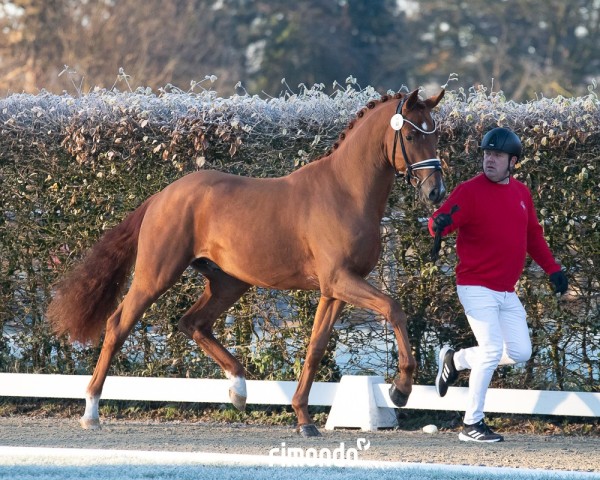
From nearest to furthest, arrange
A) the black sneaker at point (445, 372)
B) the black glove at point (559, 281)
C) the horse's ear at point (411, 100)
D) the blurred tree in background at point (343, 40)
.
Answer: the horse's ear at point (411, 100), the black glove at point (559, 281), the black sneaker at point (445, 372), the blurred tree in background at point (343, 40)

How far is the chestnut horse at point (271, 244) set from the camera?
6336 mm

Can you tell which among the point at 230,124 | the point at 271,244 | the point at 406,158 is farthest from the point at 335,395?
the point at 230,124

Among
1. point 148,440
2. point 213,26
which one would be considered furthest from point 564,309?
point 213,26

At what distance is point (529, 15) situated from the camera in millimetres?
44625

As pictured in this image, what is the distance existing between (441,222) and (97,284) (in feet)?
8.50

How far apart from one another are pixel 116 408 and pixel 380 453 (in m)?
2.60

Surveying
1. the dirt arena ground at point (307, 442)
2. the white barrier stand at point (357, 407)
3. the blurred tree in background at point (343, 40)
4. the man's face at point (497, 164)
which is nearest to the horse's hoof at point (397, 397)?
the dirt arena ground at point (307, 442)

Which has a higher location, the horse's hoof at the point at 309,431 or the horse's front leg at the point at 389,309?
the horse's front leg at the point at 389,309

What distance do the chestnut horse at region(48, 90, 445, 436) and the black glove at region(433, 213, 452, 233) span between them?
0.40ft

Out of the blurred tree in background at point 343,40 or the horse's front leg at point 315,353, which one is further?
the blurred tree in background at point 343,40

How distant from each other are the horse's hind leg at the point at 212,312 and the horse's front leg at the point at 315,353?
511 millimetres

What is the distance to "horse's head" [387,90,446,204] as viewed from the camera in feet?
20.2

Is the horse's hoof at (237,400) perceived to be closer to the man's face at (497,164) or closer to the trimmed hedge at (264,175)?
the trimmed hedge at (264,175)

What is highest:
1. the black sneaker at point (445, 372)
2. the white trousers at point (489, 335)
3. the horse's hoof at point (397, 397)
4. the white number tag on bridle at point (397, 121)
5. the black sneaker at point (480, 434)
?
the white number tag on bridle at point (397, 121)
